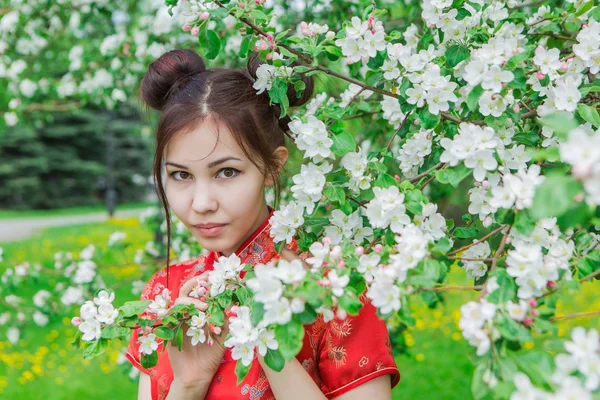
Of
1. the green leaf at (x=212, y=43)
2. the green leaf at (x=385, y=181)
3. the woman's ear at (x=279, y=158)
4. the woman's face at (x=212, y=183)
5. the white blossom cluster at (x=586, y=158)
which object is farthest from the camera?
the woman's ear at (x=279, y=158)

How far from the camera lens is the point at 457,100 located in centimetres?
148

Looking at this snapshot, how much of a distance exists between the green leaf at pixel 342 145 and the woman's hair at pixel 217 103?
282 mm

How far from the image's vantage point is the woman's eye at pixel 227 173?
1.67 metres

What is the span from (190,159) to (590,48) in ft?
3.34

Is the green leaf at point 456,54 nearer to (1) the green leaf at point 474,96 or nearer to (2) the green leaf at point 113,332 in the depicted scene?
(1) the green leaf at point 474,96

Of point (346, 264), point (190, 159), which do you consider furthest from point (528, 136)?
point (190, 159)

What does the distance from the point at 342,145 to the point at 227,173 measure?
36cm

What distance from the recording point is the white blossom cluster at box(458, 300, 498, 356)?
1.01m

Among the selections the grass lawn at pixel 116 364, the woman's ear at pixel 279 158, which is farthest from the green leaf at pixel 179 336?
the grass lawn at pixel 116 364

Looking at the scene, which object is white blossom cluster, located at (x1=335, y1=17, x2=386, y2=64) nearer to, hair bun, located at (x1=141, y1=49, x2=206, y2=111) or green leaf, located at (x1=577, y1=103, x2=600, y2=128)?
green leaf, located at (x1=577, y1=103, x2=600, y2=128)

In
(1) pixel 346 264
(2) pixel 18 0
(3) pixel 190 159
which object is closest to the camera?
(1) pixel 346 264

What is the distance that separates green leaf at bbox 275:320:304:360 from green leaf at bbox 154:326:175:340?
17.9 inches

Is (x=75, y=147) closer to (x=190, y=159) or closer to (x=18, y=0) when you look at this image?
(x=18, y=0)

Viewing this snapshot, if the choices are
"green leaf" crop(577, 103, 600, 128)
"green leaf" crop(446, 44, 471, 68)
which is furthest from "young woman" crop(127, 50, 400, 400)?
"green leaf" crop(577, 103, 600, 128)
